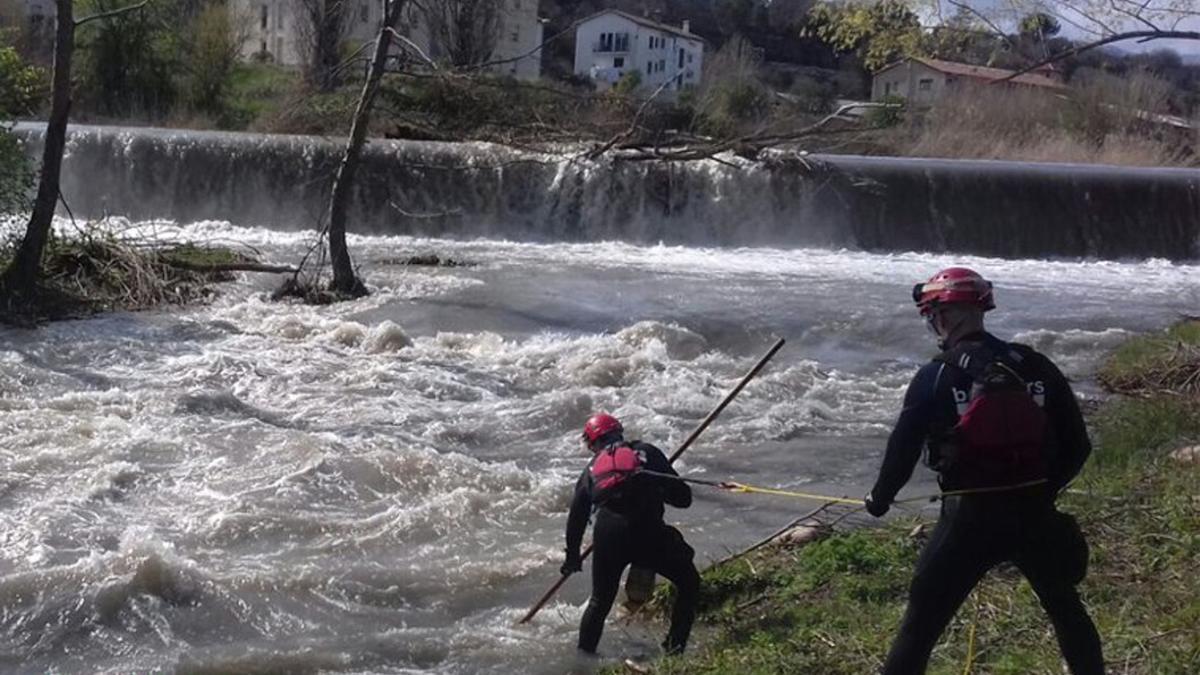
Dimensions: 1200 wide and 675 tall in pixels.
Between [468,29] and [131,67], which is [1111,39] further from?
[131,67]

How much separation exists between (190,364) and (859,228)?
48.9ft

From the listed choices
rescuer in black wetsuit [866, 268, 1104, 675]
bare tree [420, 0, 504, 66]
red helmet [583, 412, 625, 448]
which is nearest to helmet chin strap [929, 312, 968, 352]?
rescuer in black wetsuit [866, 268, 1104, 675]

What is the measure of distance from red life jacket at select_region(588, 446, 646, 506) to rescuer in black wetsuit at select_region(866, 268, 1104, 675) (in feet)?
6.24

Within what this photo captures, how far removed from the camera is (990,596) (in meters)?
5.61

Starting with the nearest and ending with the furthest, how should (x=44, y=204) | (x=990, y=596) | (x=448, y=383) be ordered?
1. (x=990, y=596)
2. (x=448, y=383)
3. (x=44, y=204)

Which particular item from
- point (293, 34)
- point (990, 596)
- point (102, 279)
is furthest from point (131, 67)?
point (990, 596)

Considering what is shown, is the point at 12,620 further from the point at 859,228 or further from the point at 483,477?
the point at 859,228

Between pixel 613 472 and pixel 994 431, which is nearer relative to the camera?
pixel 994 431

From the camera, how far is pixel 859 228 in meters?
25.1

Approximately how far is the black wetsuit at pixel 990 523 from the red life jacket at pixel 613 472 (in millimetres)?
1916

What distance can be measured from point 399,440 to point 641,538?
4.85m

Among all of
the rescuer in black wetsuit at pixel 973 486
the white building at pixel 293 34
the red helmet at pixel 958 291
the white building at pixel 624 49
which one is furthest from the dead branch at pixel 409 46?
the white building at pixel 624 49

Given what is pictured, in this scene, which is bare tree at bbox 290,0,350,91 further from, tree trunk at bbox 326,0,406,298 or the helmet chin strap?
the helmet chin strap

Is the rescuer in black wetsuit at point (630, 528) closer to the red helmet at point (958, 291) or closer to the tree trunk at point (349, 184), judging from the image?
the red helmet at point (958, 291)
